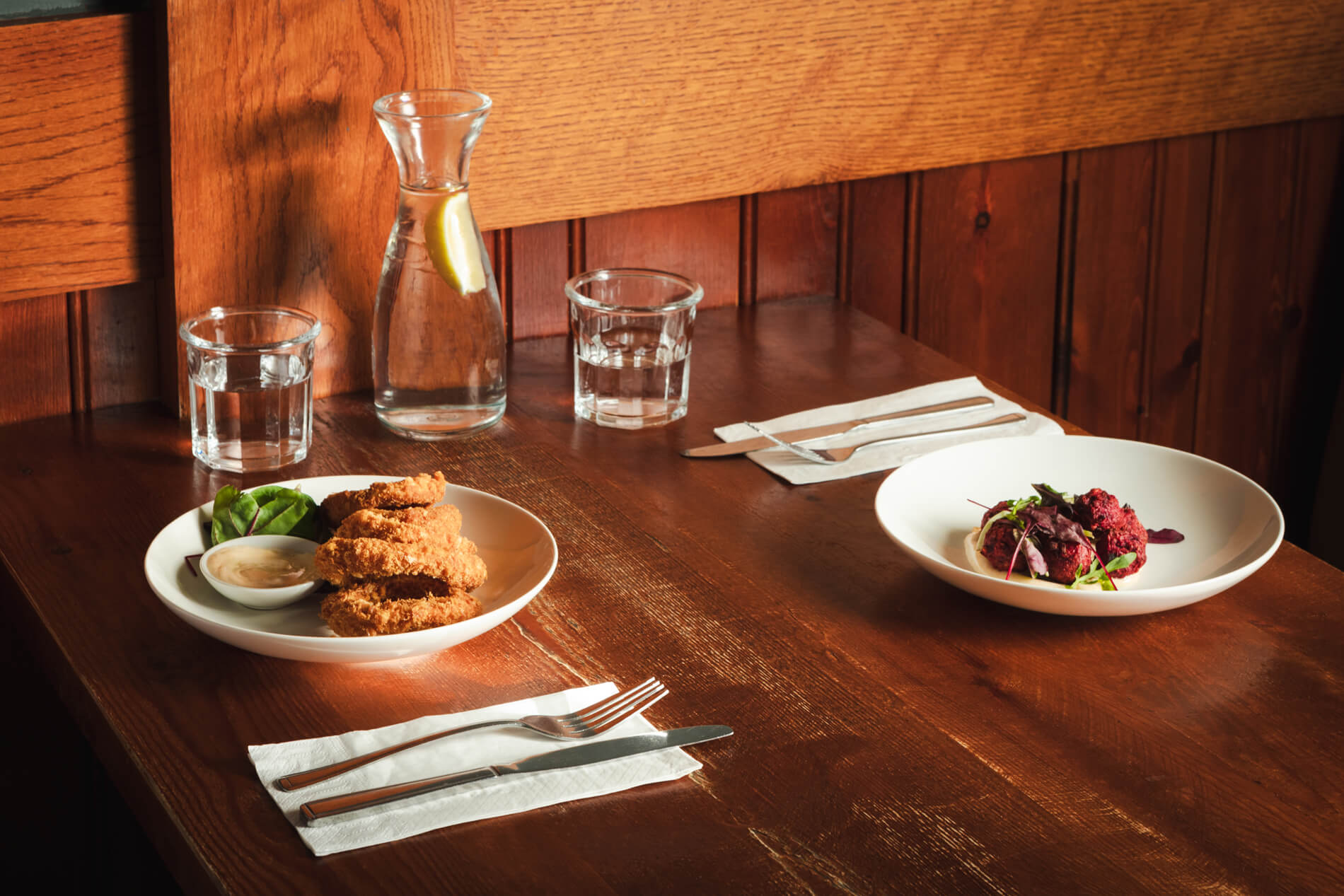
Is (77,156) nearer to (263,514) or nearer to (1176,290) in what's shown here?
(263,514)

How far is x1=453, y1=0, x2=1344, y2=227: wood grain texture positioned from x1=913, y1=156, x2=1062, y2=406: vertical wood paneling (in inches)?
1.8

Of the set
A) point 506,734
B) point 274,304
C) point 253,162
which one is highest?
point 253,162

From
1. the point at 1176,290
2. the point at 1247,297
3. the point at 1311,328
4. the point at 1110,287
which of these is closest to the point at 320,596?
the point at 1110,287

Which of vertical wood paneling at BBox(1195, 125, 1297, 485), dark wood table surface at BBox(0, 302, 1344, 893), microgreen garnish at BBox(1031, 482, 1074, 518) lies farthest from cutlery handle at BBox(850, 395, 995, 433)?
vertical wood paneling at BBox(1195, 125, 1297, 485)

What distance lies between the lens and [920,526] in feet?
3.31

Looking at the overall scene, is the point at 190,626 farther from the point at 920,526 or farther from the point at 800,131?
the point at 800,131

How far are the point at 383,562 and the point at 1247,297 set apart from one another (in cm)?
148

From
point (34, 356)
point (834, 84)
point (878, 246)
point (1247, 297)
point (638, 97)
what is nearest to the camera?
point (34, 356)

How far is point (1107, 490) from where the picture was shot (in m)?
1.07

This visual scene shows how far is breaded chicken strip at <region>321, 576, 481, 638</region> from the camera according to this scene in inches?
31.8

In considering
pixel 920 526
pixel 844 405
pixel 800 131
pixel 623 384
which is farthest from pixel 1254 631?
pixel 800 131

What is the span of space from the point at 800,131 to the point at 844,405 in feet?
1.29

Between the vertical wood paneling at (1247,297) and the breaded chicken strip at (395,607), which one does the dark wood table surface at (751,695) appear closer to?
the breaded chicken strip at (395,607)

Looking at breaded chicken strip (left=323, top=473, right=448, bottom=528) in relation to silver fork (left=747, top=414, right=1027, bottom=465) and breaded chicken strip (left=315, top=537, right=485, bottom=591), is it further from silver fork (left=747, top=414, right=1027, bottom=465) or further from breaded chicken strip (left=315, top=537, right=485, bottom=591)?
silver fork (left=747, top=414, right=1027, bottom=465)
